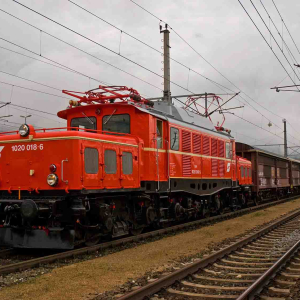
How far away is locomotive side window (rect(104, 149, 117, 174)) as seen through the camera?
9.16 metres

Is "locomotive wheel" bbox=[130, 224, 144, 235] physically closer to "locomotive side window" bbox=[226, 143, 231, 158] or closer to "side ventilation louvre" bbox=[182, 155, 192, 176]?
"side ventilation louvre" bbox=[182, 155, 192, 176]

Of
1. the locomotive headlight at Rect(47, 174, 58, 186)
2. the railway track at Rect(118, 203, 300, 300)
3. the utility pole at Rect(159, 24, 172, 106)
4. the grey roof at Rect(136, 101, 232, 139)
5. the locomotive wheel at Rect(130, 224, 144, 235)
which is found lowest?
the railway track at Rect(118, 203, 300, 300)

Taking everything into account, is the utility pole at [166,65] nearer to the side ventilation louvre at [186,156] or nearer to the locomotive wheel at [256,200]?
the side ventilation louvre at [186,156]

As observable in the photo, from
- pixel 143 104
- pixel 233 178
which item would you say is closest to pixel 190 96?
pixel 233 178

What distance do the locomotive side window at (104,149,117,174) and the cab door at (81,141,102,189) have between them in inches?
10.5

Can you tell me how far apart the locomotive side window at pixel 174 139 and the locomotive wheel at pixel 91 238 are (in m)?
4.07

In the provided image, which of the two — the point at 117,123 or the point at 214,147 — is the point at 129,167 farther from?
the point at 214,147

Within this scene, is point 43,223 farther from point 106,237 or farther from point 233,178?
point 233,178

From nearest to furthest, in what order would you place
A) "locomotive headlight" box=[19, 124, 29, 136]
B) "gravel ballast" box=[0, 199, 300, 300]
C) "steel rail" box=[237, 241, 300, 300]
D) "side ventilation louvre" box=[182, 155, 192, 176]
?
"steel rail" box=[237, 241, 300, 300]
"gravel ballast" box=[0, 199, 300, 300]
"locomotive headlight" box=[19, 124, 29, 136]
"side ventilation louvre" box=[182, 155, 192, 176]

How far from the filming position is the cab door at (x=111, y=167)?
909cm

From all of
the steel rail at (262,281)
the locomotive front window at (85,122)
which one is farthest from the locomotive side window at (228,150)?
the steel rail at (262,281)

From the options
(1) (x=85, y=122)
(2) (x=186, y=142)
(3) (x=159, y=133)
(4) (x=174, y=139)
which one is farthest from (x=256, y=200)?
(1) (x=85, y=122)

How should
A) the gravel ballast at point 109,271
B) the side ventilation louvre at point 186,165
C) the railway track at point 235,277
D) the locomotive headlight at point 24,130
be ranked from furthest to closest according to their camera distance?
the side ventilation louvre at point 186,165
the locomotive headlight at point 24,130
the gravel ballast at point 109,271
the railway track at point 235,277

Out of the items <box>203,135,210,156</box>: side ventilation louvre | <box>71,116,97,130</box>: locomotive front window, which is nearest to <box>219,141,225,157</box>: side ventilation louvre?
<box>203,135,210,156</box>: side ventilation louvre
